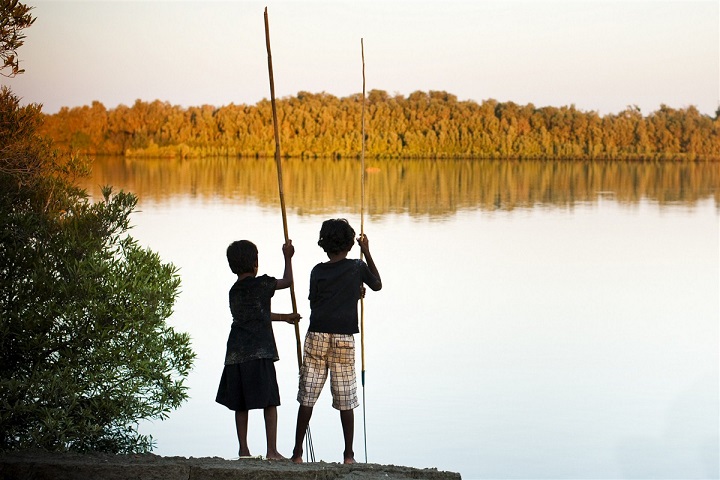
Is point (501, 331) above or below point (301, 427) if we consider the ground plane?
below

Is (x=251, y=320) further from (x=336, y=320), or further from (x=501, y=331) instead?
(x=501, y=331)

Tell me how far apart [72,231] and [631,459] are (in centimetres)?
384

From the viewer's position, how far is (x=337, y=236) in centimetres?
503

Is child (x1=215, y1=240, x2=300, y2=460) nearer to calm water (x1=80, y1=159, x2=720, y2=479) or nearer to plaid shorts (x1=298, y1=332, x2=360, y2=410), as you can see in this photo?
plaid shorts (x1=298, y1=332, x2=360, y2=410)

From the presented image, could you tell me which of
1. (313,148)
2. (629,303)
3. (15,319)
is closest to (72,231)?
(15,319)

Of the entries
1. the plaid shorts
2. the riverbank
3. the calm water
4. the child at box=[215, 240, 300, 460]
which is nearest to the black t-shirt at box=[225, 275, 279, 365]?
the child at box=[215, 240, 300, 460]

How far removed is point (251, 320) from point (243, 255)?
31 cm

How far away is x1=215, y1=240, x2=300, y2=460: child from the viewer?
507cm

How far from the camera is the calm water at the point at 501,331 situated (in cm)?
728

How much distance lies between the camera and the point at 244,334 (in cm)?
511

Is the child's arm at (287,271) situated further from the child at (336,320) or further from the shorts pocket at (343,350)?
the shorts pocket at (343,350)

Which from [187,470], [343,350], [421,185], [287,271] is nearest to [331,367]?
[343,350]

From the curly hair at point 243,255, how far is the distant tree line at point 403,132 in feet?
141

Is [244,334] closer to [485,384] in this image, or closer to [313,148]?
[485,384]
